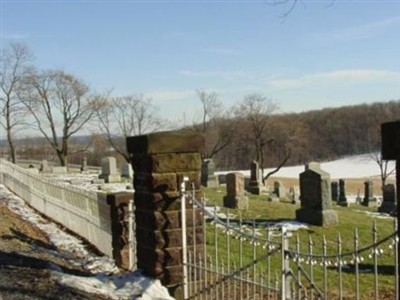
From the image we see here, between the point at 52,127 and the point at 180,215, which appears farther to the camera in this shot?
the point at 52,127

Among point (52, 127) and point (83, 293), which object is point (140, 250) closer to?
point (83, 293)

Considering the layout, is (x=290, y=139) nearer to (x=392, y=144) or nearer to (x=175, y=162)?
(x=175, y=162)

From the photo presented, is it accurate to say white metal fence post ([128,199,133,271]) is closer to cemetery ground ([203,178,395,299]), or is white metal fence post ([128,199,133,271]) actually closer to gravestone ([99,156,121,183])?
cemetery ground ([203,178,395,299])

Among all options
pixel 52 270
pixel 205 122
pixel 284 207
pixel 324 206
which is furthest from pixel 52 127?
pixel 52 270

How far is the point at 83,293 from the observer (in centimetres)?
577

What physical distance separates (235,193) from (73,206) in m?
9.12

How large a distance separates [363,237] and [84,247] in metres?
7.73

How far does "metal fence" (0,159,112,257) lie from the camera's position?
32.1 feet

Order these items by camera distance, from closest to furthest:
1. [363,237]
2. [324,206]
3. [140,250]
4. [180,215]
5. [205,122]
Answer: [180,215] < [140,250] < [363,237] < [324,206] < [205,122]

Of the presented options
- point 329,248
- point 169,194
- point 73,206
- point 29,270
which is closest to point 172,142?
point 169,194

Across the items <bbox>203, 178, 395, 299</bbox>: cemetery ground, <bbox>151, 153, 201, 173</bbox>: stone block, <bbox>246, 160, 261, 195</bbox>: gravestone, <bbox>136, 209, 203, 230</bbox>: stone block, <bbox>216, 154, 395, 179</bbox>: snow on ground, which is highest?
<bbox>151, 153, 201, 173</bbox>: stone block

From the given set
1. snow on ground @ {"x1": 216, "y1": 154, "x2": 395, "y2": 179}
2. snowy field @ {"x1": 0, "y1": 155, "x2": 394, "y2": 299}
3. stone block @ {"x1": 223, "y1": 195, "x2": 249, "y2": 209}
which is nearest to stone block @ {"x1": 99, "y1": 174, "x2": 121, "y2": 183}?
stone block @ {"x1": 223, "y1": 195, "x2": 249, "y2": 209}

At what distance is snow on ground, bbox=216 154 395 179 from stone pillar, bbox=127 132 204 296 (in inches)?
2830

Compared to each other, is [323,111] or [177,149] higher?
[323,111]
